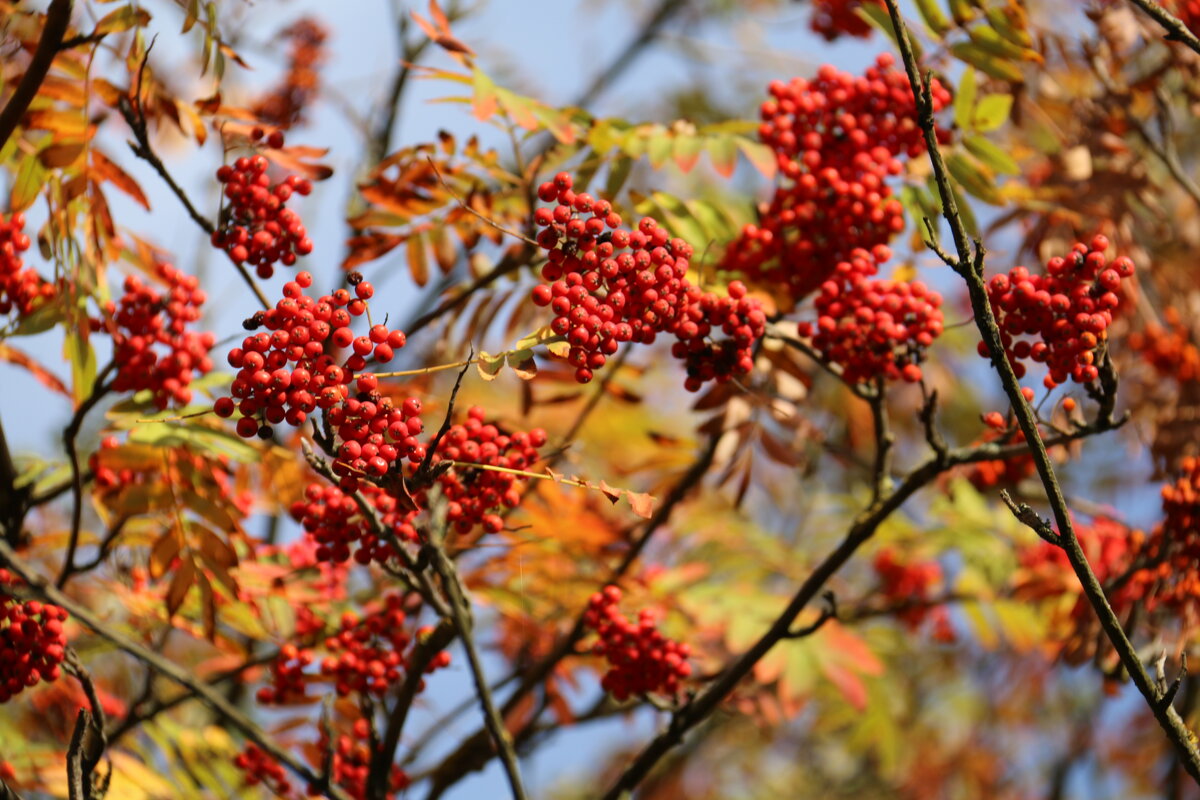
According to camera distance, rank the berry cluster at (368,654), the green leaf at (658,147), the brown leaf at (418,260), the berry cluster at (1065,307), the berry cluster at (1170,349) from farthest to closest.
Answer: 1. the berry cluster at (1170,349)
2. the brown leaf at (418,260)
3. the green leaf at (658,147)
4. the berry cluster at (368,654)
5. the berry cluster at (1065,307)

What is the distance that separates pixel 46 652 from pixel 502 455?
95 centimetres

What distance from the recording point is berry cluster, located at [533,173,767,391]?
189 centimetres

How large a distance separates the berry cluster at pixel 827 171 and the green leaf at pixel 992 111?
0.30ft

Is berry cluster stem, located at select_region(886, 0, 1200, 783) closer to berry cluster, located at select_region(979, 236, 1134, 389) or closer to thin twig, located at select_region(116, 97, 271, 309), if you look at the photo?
berry cluster, located at select_region(979, 236, 1134, 389)

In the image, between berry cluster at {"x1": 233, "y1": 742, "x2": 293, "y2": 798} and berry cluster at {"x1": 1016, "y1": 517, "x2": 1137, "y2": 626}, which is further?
berry cluster at {"x1": 1016, "y1": 517, "x2": 1137, "y2": 626}

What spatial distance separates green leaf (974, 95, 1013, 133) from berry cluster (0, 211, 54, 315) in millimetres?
2315

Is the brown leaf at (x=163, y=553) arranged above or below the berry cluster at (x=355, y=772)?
above

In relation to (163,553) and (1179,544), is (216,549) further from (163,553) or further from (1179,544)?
(1179,544)

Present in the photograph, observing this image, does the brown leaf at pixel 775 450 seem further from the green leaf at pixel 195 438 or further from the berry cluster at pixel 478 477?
the green leaf at pixel 195 438

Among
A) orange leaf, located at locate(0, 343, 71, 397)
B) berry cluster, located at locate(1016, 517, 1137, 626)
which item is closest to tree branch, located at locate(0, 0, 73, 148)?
orange leaf, located at locate(0, 343, 71, 397)

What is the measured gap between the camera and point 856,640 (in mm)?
3938

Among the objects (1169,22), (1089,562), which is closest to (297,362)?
(1169,22)

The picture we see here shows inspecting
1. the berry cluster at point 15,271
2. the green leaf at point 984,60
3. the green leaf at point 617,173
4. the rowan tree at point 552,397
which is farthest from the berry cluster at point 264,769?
the green leaf at point 984,60

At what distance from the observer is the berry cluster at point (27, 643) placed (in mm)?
2111
